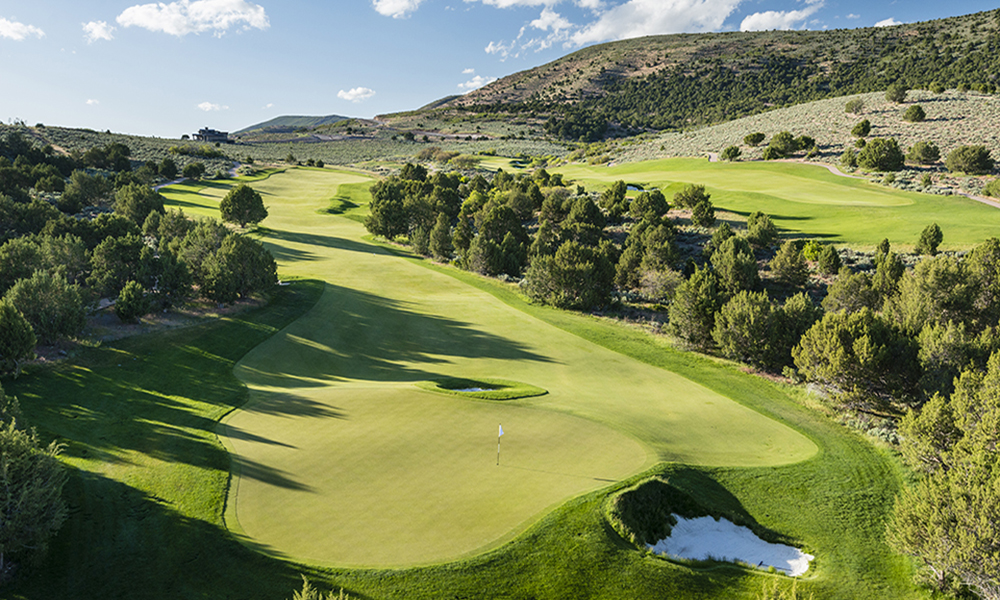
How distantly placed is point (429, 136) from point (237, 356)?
458 ft

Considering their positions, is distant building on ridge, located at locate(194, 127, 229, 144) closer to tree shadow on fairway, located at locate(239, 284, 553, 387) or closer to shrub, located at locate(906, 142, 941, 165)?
tree shadow on fairway, located at locate(239, 284, 553, 387)

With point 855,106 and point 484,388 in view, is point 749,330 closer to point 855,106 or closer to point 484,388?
point 484,388

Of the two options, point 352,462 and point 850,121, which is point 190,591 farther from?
point 850,121

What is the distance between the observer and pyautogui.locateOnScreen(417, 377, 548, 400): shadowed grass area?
74.4ft

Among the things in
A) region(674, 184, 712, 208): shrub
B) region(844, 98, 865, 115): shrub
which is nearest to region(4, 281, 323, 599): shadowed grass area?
region(674, 184, 712, 208): shrub

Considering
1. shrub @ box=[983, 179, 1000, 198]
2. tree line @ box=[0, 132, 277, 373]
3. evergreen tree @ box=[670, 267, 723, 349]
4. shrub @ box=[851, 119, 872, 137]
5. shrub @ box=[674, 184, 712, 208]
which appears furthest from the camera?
shrub @ box=[851, 119, 872, 137]

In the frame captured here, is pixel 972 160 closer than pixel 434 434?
No

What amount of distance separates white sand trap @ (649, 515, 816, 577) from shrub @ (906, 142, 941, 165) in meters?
75.8

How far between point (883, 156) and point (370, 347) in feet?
247

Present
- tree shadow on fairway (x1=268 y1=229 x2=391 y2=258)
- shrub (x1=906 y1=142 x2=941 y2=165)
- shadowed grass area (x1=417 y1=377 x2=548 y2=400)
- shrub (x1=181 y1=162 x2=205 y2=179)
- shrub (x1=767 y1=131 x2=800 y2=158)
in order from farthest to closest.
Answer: shrub (x1=181 y1=162 x2=205 y2=179) < shrub (x1=767 y1=131 x2=800 y2=158) < shrub (x1=906 y1=142 x2=941 y2=165) < tree shadow on fairway (x1=268 y1=229 x2=391 y2=258) < shadowed grass area (x1=417 y1=377 x2=548 y2=400)

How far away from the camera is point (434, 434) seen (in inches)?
711

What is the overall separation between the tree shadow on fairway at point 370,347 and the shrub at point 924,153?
6861 cm

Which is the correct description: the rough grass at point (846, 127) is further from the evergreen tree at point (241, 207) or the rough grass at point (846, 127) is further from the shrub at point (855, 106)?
the evergreen tree at point (241, 207)

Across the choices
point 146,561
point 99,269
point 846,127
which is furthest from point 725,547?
point 846,127
